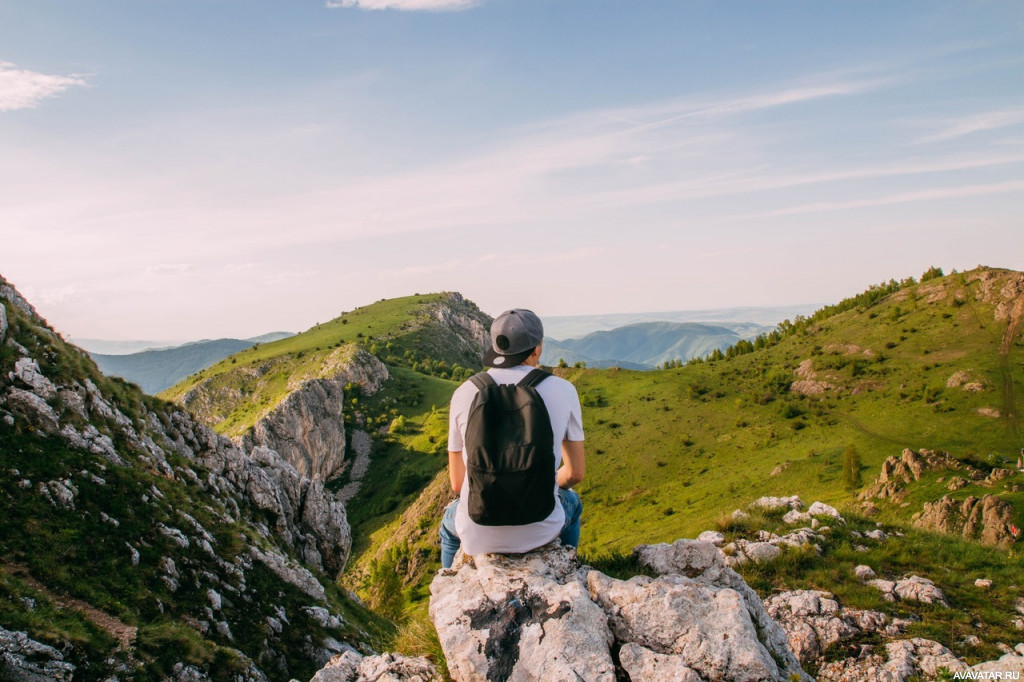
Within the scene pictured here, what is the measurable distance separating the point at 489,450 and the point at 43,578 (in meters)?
13.7

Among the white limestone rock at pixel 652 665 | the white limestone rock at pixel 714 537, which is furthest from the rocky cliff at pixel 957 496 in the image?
the white limestone rock at pixel 652 665

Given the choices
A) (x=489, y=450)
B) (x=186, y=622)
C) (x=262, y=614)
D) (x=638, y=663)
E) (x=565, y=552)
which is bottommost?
(x=262, y=614)

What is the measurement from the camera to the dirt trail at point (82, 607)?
12180 millimetres

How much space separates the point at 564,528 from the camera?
8.85m

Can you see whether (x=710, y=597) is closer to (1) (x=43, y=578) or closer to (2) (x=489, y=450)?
(2) (x=489, y=450)

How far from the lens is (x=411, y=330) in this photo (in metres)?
189

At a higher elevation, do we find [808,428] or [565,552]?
[565,552]

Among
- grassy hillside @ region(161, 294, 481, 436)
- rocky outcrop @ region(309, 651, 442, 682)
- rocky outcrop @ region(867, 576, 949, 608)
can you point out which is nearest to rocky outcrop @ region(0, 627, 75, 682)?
rocky outcrop @ region(309, 651, 442, 682)

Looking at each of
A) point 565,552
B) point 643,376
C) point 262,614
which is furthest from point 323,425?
point 565,552

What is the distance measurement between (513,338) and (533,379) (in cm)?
74

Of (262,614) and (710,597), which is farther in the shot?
(262,614)

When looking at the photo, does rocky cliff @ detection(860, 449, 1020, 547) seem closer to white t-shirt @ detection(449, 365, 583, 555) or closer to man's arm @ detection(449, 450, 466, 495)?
white t-shirt @ detection(449, 365, 583, 555)

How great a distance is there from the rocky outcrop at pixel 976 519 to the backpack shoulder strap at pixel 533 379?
22.3 m

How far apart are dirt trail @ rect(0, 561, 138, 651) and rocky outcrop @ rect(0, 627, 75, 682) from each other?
2.17m
